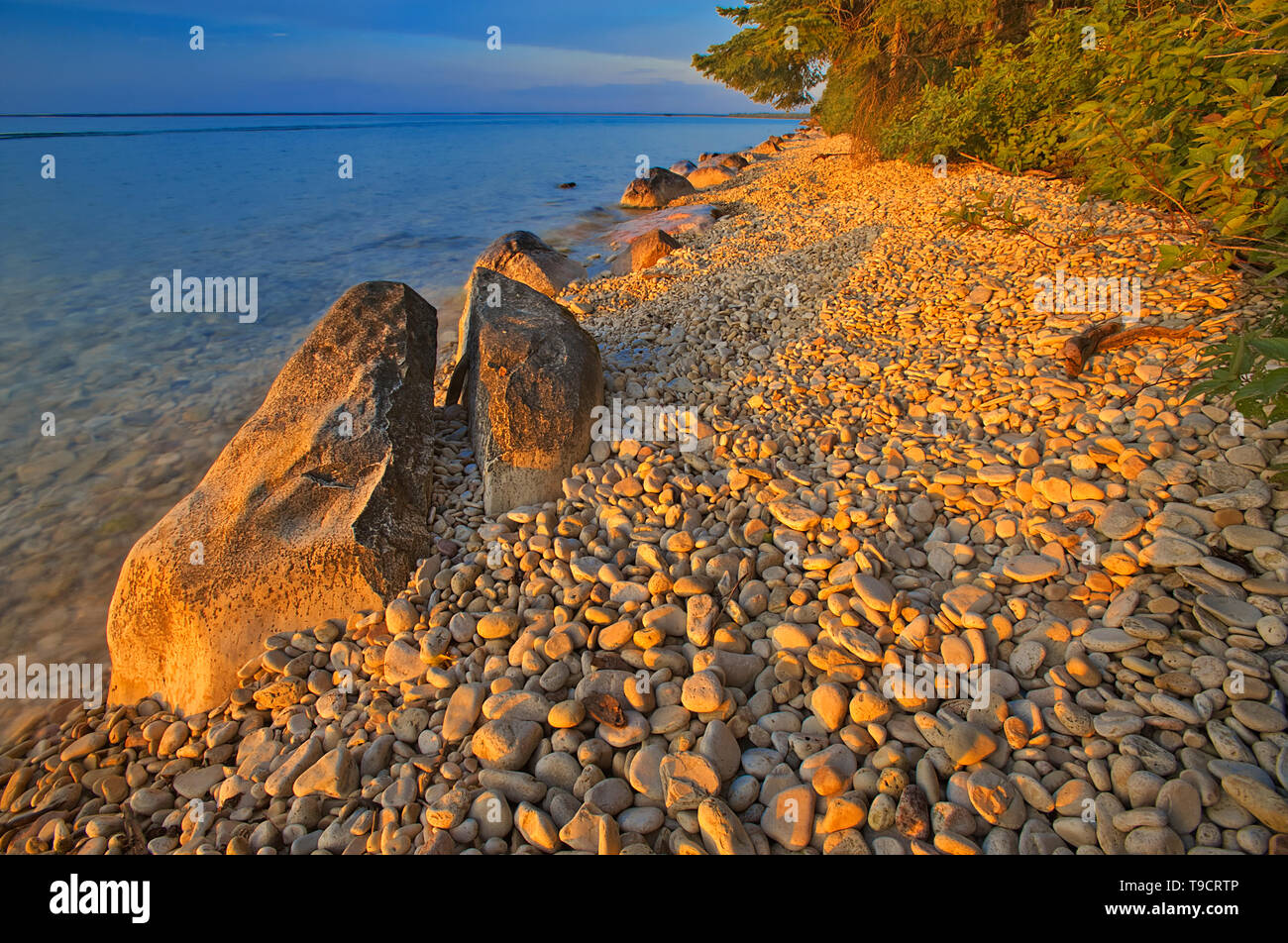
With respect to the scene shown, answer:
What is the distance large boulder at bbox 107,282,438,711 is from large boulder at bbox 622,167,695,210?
17.0m

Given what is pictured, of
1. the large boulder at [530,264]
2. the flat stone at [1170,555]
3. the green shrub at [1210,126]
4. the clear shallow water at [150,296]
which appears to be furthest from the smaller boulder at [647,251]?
the flat stone at [1170,555]

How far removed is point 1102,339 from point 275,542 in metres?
5.13

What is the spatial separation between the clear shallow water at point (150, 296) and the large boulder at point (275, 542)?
105 cm

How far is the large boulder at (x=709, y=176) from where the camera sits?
21.5m

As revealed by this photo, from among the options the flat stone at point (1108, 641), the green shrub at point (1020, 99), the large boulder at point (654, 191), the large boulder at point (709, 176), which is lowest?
the flat stone at point (1108, 641)

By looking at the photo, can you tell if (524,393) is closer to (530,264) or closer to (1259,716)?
(1259,716)

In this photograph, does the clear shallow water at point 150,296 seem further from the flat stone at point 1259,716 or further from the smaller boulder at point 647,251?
the flat stone at point 1259,716

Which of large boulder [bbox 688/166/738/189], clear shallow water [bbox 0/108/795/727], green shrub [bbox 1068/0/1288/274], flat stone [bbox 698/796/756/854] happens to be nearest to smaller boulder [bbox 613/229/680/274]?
clear shallow water [bbox 0/108/795/727]

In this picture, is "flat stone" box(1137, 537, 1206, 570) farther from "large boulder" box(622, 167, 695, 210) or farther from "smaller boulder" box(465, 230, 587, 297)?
"large boulder" box(622, 167, 695, 210)

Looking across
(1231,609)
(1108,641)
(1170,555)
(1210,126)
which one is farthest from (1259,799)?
(1210,126)

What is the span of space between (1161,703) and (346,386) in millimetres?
4219

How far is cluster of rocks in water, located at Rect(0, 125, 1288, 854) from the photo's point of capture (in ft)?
6.38

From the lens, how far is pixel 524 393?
12.7 ft
